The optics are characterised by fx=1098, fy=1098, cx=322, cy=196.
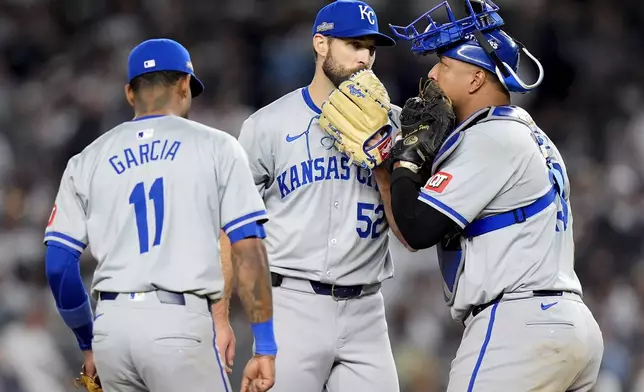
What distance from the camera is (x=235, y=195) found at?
4.21m

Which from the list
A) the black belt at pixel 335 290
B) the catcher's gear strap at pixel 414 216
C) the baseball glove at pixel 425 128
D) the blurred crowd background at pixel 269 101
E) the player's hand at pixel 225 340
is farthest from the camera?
the blurred crowd background at pixel 269 101

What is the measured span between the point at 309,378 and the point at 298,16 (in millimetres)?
7322

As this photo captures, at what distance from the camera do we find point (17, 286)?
887cm

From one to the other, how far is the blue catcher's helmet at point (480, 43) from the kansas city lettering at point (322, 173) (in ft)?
2.06

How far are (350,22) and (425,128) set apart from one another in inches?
31.6

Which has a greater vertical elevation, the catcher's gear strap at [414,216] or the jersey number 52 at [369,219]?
the catcher's gear strap at [414,216]

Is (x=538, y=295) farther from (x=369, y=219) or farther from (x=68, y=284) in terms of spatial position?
(x=68, y=284)

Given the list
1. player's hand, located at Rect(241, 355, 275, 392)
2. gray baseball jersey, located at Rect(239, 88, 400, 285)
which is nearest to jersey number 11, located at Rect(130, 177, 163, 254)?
player's hand, located at Rect(241, 355, 275, 392)

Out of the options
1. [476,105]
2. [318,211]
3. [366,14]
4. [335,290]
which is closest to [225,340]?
[335,290]

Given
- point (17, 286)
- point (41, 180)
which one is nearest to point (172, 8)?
point (41, 180)

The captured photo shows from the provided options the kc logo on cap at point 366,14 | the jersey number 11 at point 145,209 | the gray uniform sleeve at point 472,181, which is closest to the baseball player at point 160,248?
the jersey number 11 at point 145,209

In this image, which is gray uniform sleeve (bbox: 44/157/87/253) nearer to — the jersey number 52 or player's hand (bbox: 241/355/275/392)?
player's hand (bbox: 241/355/275/392)

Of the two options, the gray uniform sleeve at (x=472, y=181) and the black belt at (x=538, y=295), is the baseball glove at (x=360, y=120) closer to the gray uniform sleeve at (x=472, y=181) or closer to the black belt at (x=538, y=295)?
the gray uniform sleeve at (x=472, y=181)

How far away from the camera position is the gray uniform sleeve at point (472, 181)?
413 cm
